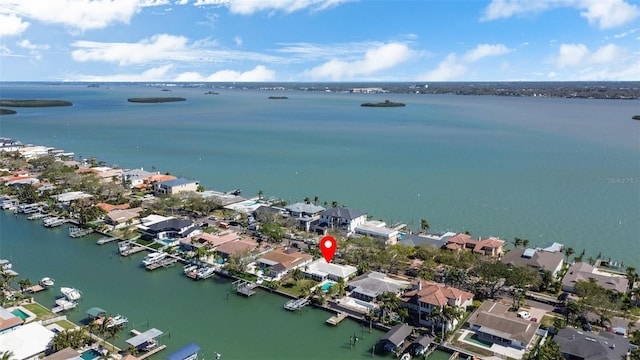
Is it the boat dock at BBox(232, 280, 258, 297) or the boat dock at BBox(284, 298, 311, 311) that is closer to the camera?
the boat dock at BBox(284, 298, 311, 311)

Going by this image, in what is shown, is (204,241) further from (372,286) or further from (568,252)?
(568,252)

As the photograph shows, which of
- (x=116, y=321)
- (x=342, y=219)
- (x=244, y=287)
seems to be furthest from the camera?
(x=342, y=219)

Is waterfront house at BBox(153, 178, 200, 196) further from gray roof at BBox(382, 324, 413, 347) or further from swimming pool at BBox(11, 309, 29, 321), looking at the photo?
gray roof at BBox(382, 324, 413, 347)

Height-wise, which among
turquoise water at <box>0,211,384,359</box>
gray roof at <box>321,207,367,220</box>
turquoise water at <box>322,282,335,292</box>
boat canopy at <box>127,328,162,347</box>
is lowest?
turquoise water at <box>0,211,384,359</box>

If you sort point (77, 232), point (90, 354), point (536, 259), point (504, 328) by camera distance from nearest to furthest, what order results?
point (90, 354), point (504, 328), point (536, 259), point (77, 232)

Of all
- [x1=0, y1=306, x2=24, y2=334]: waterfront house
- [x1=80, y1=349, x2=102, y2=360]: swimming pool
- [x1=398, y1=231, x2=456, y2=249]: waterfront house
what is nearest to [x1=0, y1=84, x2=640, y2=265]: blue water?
[x1=398, y1=231, x2=456, y2=249]: waterfront house

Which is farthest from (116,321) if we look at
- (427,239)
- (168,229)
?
(427,239)

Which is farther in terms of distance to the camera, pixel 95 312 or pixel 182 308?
pixel 182 308
